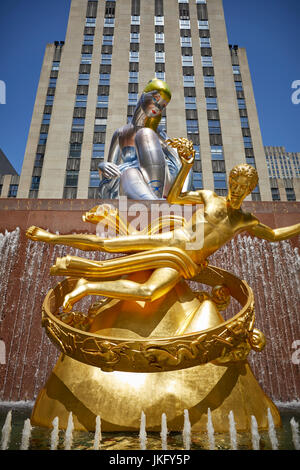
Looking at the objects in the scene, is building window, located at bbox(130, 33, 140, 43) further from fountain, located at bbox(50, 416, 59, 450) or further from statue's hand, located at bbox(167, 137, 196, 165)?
fountain, located at bbox(50, 416, 59, 450)

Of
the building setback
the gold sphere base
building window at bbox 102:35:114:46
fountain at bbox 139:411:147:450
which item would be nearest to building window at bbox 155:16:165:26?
building window at bbox 102:35:114:46

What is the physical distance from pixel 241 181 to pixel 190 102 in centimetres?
3231

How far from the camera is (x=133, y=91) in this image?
32.7 metres

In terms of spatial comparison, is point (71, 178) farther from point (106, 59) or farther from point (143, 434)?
point (143, 434)

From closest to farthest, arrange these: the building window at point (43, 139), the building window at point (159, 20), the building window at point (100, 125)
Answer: the building window at point (100, 125)
the building window at point (43, 139)
the building window at point (159, 20)

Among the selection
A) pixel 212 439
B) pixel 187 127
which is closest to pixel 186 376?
pixel 212 439

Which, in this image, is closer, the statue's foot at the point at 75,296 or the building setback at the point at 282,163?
the statue's foot at the point at 75,296

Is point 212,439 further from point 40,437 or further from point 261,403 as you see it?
point 40,437

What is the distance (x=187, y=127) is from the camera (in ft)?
103

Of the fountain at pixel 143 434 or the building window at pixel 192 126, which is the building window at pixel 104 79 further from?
the fountain at pixel 143 434

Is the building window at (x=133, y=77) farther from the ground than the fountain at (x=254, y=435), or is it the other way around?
the building window at (x=133, y=77)

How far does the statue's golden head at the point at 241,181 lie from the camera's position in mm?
3078

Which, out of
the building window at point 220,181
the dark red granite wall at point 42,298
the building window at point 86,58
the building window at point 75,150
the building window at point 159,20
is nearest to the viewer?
the dark red granite wall at point 42,298

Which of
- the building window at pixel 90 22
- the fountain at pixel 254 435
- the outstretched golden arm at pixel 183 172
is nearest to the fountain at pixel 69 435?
the fountain at pixel 254 435
